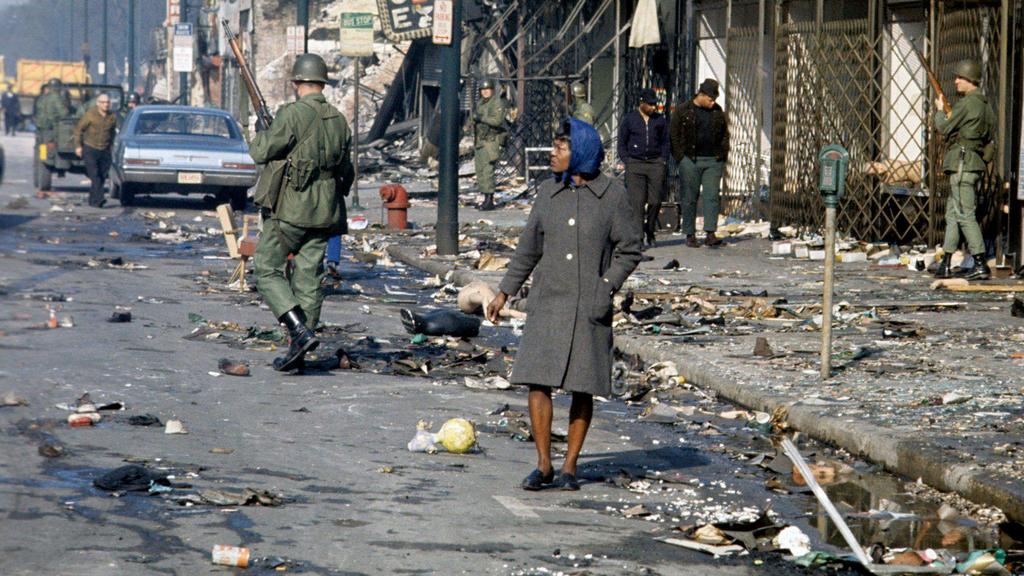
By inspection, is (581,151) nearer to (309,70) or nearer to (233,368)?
(233,368)

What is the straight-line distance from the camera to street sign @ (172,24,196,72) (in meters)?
48.7

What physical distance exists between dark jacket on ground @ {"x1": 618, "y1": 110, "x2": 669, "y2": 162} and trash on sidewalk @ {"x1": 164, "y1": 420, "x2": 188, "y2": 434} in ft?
34.6

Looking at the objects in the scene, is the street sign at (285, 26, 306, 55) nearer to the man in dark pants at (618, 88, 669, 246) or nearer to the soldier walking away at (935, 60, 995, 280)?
the man in dark pants at (618, 88, 669, 246)

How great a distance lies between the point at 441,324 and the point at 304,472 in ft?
16.7

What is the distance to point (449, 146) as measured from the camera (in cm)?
1889

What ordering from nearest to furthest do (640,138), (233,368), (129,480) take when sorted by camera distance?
(129,480), (233,368), (640,138)

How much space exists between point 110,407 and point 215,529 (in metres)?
2.91

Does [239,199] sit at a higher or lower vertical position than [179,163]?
lower

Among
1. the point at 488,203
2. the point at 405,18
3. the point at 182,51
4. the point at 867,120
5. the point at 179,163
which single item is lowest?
the point at 488,203

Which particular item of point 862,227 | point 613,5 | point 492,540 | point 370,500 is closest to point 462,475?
point 370,500

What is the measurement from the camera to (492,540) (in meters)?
6.26

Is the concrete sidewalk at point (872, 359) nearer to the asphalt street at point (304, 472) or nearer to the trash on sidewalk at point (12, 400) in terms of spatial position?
the asphalt street at point (304, 472)

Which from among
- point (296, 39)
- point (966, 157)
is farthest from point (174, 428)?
point (296, 39)

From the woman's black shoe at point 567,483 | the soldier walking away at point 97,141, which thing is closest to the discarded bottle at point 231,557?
the woman's black shoe at point 567,483
